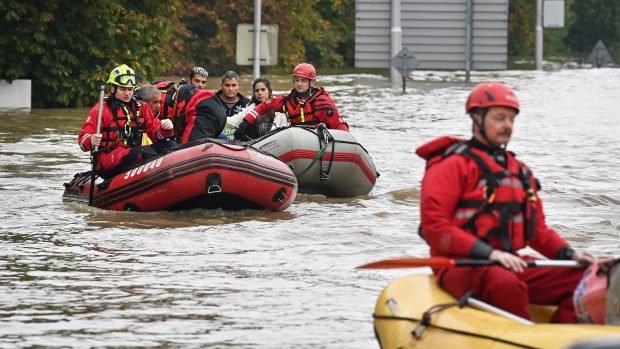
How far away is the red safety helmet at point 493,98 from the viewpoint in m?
7.42

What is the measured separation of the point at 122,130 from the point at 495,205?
7.59 meters

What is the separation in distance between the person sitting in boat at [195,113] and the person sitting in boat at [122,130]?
2.20ft

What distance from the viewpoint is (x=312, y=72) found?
16781 mm

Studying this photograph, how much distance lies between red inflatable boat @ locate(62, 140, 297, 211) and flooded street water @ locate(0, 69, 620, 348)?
0.51 ft

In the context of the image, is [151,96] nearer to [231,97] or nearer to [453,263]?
[231,97]

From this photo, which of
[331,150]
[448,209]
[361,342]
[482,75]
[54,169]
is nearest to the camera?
[448,209]

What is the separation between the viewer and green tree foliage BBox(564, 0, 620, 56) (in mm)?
102250

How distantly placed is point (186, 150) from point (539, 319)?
23.2ft

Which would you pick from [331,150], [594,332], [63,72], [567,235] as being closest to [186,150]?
[331,150]

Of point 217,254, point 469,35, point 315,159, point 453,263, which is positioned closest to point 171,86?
point 315,159

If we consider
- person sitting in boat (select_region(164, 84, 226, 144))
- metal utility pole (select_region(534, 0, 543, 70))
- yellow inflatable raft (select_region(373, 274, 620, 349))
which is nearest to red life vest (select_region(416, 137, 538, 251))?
yellow inflatable raft (select_region(373, 274, 620, 349))

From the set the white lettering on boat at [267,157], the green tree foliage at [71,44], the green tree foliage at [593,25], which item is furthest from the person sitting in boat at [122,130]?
the green tree foliage at [593,25]

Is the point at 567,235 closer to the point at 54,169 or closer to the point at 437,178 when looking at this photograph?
the point at 437,178

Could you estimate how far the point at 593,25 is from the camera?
104188mm
